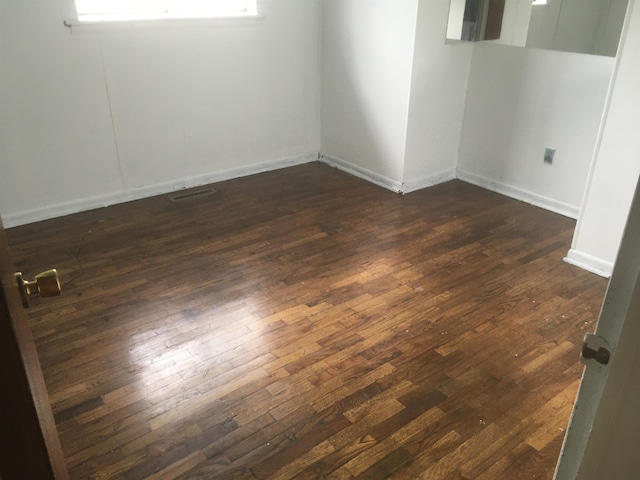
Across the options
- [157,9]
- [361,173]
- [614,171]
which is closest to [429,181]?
[361,173]

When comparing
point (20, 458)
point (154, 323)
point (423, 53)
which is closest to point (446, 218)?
point (423, 53)

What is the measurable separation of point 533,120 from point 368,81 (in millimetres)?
1171

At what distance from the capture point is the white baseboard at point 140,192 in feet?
10.9

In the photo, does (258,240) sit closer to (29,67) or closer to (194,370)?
(194,370)

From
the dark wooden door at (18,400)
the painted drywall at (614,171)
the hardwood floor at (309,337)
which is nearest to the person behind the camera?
the dark wooden door at (18,400)

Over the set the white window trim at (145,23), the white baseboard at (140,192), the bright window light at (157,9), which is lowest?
the white baseboard at (140,192)

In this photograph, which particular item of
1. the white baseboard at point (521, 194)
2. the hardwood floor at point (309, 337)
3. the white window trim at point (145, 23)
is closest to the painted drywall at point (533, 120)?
the white baseboard at point (521, 194)

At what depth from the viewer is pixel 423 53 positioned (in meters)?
3.51

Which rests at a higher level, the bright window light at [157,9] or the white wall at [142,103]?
the bright window light at [157,9]

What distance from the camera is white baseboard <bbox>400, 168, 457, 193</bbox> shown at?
391 cm

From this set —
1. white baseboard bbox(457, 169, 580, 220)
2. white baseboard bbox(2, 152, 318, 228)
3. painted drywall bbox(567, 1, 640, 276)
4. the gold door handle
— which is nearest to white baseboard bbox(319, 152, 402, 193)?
white baseboard bbox(2, 152, 318, 228)

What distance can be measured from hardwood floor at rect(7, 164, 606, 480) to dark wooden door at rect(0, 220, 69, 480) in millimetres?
920

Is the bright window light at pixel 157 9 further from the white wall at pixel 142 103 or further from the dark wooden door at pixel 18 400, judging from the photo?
the dark wooden door at pixel 18 400

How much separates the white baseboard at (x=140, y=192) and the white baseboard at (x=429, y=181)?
975 millimetres
